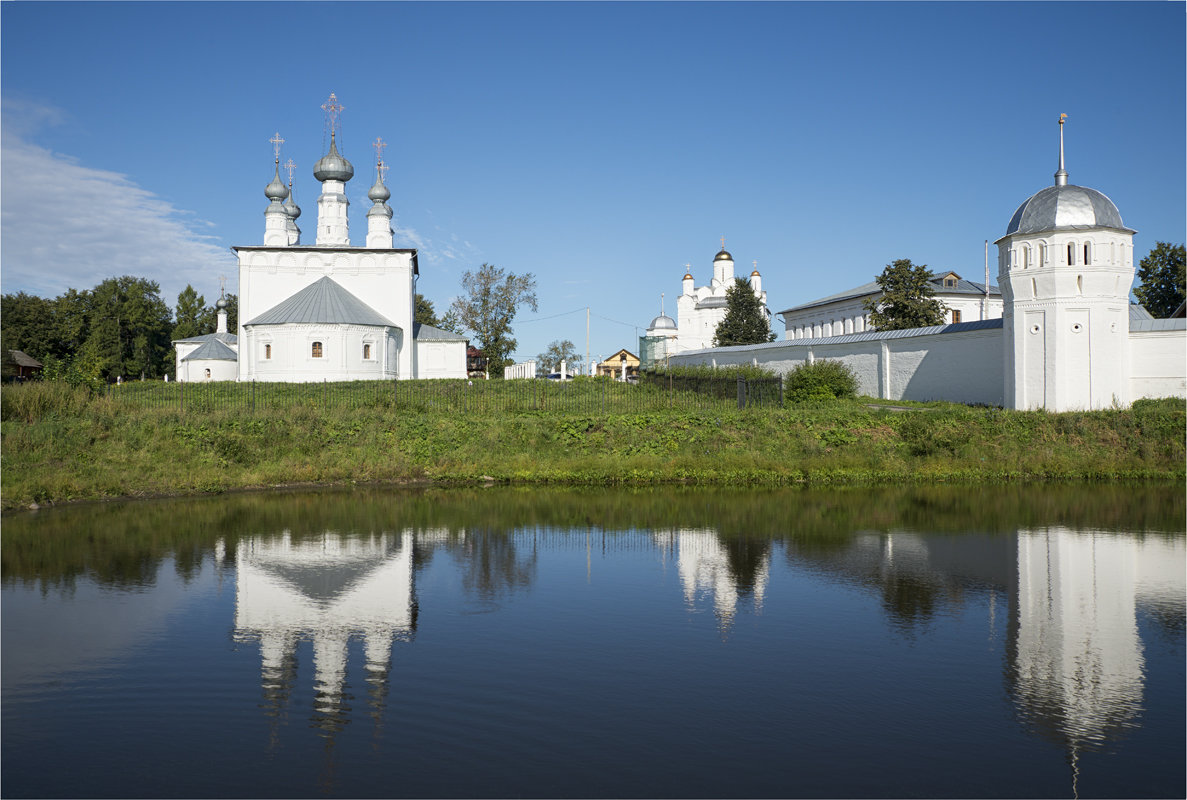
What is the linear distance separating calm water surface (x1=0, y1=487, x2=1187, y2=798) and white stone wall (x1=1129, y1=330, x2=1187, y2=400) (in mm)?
13493

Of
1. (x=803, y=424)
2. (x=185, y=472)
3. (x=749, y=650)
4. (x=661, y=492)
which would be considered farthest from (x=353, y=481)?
(x=749, y=650)

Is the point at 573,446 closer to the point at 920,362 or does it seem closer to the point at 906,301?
the point at 920,362

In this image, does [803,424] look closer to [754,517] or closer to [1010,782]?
[754,517]

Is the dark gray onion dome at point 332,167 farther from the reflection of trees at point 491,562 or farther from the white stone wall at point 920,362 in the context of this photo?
the reflection of trees at point 491,562

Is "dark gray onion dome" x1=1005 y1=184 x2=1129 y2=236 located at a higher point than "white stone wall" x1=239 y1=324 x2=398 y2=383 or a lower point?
higher

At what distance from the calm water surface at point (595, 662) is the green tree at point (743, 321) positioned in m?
38.1

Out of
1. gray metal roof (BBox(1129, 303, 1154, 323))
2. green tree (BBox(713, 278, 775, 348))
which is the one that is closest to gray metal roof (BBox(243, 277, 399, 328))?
green tree (BBox(713, 278, 775, 348))

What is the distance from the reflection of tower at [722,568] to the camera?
26.9ft

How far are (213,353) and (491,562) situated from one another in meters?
35.0

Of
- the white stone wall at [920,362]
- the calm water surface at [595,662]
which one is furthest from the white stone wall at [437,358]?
the calm water surface at [595,662]

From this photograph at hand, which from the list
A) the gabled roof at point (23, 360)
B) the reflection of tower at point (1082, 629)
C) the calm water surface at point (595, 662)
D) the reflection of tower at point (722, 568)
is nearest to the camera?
the calm water surface at point (595, 662)

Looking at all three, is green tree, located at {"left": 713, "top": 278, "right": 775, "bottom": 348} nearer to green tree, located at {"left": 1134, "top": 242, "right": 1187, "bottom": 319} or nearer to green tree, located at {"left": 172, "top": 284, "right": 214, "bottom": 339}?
green tree, located at {"left": 1134, "top": 242, "right": 1187, "bottom": 319}

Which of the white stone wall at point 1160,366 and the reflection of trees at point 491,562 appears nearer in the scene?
the reflection of trees at point 491,562

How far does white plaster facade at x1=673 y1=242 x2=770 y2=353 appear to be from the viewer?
69125 mm
